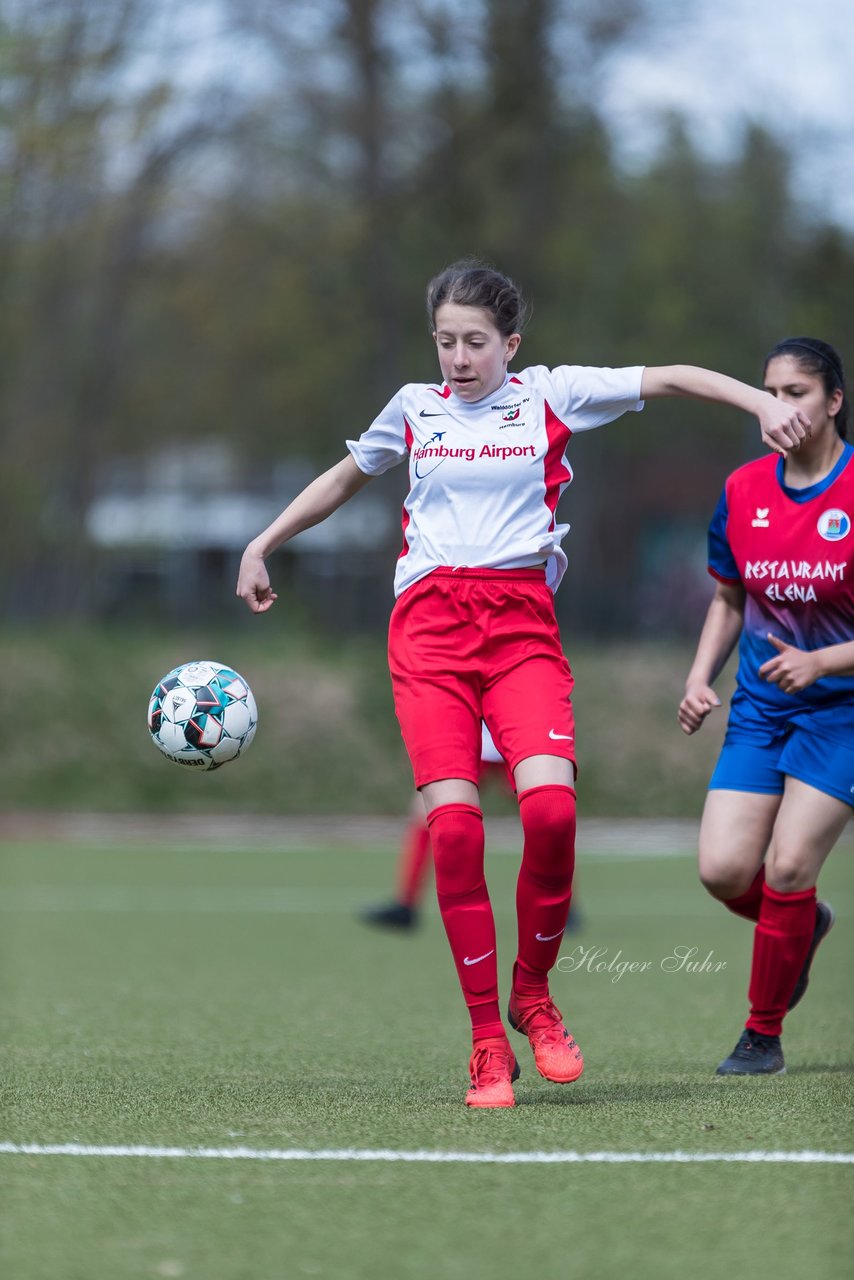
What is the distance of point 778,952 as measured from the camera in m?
5.11

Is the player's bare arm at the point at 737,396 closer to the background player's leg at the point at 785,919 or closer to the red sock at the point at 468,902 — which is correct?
the background player's leg at the point at 785,919

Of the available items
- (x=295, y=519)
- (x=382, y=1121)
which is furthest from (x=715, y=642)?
(x=382, y=1121)

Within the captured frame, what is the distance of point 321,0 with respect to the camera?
67.9 feet

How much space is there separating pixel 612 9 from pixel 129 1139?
1966 cm

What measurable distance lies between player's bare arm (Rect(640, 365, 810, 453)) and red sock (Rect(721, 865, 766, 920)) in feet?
4.61

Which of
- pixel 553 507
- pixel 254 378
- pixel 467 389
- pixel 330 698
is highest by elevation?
pixel 254 378

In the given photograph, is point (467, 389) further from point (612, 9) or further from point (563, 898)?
point (612, 9)

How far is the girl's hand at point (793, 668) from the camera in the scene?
4.70 m

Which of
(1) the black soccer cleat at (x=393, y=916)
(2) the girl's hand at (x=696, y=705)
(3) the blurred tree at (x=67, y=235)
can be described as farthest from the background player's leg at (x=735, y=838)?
(3) the blurred tree at (x=67, y=235)

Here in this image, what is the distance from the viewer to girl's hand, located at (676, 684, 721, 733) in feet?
16.8

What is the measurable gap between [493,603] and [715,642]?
101cm

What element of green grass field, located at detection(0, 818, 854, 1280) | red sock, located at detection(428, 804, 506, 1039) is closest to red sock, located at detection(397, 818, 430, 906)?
green grass field, located at detection(0, 818, 854, 1280)

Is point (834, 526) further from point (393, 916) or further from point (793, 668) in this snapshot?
point (393, 916)

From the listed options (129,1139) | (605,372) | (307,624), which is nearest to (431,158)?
(307,624)
